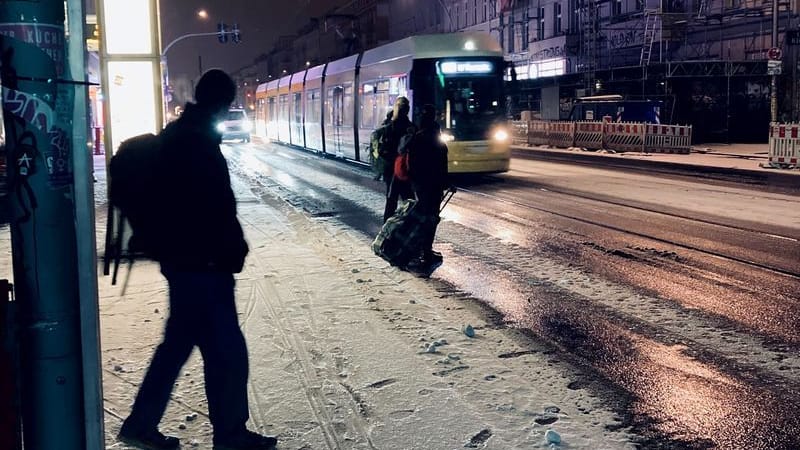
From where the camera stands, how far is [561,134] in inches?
1503

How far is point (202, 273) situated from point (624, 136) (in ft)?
102

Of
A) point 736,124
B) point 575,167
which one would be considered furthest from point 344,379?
point 736,124

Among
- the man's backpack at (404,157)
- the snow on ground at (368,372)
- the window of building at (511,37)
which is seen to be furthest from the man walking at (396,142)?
the window of building at (511,37)

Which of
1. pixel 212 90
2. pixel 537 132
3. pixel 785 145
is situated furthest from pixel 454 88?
pixel 537 132

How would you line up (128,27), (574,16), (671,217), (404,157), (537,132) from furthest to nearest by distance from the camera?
1. (574,16)
2. (537,132)
3. (671,217)
4. (128,27)
5. (404,157)

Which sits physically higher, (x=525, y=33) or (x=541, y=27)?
(x=541, y=27)

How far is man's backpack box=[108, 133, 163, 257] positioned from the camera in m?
3.94

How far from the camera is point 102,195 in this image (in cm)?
1802

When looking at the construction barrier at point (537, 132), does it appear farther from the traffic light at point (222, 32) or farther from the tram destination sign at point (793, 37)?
the traffic light at point (222, 32)

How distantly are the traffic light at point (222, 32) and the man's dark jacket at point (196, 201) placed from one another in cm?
3873

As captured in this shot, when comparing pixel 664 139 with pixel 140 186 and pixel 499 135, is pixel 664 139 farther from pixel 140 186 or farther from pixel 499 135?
pixel 140 186

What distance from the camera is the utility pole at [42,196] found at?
270cm

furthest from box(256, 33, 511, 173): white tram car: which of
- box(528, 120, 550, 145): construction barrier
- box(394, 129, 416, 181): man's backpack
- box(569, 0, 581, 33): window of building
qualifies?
box(569, 0, 581, 33): window of building

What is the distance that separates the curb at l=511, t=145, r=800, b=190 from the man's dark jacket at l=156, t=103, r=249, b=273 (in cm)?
1658
